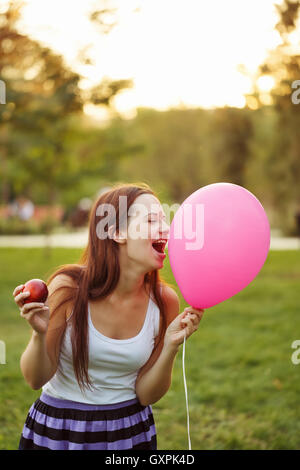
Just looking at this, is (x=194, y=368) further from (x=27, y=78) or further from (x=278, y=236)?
(x=278, y=236)

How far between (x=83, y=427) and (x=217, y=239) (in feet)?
3.02

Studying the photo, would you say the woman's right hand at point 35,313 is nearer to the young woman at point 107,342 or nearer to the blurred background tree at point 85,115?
the young woman at point 107,342

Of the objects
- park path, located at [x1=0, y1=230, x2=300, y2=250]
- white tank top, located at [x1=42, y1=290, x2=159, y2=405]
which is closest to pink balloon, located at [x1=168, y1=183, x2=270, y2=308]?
white tank top, located at [x1=42, y1=290, x2=159, y2=405]

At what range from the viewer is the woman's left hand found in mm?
2102

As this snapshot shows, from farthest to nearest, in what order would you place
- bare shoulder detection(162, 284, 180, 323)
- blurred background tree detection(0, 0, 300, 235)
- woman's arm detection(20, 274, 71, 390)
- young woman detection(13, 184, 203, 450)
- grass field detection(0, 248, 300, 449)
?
blurred background tree detection(0, 0, 300, 235), grass field detection(0, 248, 300, 449), bare shoulder detection(162, 284, 180, 323), young woman detection(13, 184, 203, 450), woman's arm detection(20, 274, 71, 390)

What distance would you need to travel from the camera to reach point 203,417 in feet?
12.6

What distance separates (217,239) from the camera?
2113mm

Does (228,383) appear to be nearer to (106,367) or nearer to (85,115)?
(106,367)

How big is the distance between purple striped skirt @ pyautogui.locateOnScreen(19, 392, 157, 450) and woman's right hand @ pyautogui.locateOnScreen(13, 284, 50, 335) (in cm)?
41

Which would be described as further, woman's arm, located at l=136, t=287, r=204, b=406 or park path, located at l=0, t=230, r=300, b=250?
park path, located at l=0, t=230, r=300, b=250

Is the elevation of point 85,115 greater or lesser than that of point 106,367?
greater

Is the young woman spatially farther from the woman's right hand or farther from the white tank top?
the woman's right hand

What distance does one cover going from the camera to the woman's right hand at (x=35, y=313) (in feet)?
6.32

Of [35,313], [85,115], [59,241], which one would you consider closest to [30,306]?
[35,313]
